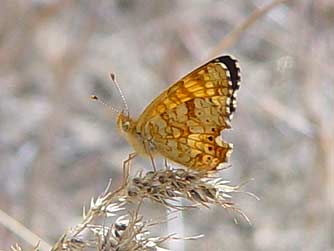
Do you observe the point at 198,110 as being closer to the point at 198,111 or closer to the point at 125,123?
the point at 198,111

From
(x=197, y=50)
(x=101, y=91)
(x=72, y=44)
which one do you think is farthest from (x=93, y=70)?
(x=197, y=50)

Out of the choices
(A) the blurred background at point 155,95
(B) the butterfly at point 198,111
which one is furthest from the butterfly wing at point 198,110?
(A) the blurred background at point 155,95

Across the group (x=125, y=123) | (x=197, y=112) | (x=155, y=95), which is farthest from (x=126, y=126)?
(x=155, y=95)

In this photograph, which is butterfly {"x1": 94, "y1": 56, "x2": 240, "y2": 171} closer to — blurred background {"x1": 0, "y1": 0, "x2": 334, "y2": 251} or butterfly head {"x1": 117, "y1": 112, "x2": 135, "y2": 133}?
butterfly head {"x1": 117, "y1": 112, "x2": 135, "y2": 133}

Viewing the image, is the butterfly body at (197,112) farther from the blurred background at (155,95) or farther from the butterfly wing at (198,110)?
the blurred background at (155,95)

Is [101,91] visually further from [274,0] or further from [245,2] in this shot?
[274,0]

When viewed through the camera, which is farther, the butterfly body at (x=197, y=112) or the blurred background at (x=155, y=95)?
the blurred background at (x=155, y=95)

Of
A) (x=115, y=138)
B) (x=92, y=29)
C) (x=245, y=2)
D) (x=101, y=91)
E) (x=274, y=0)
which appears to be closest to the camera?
(x=274, y=0)

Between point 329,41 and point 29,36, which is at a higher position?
point 329,41
